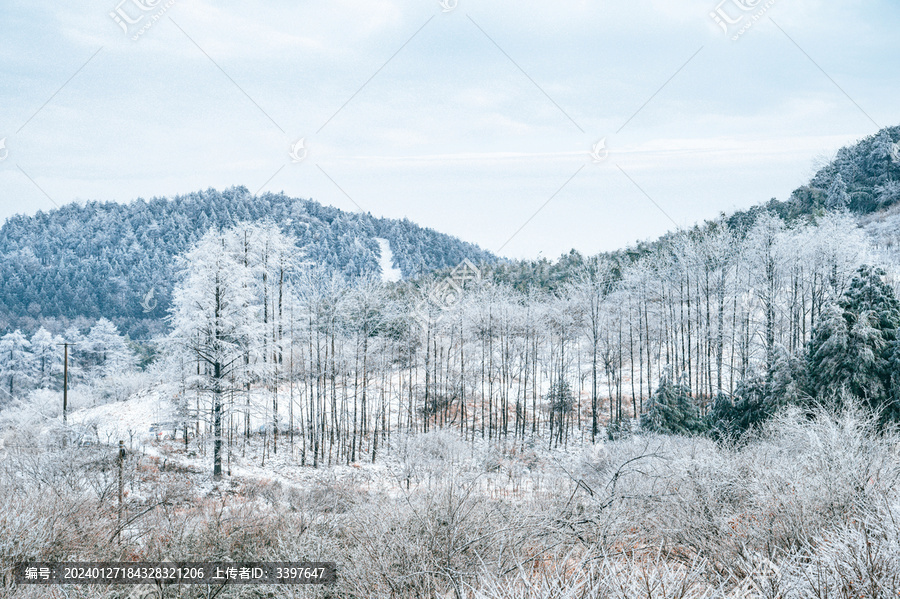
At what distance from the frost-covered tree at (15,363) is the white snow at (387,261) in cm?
5776

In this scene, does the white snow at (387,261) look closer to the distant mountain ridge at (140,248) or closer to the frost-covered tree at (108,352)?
the distant mountain ridge at (140,248)

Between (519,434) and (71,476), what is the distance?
25.4 m

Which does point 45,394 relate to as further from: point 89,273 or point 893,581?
point 89,273

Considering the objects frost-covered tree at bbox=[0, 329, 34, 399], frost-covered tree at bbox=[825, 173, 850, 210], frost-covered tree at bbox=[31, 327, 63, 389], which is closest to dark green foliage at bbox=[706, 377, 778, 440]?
frost-covered tree at bbox=[825, 173, 850, 210]

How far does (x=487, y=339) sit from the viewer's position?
3953 centimetres

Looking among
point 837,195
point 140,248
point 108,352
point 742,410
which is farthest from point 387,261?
point 742,410

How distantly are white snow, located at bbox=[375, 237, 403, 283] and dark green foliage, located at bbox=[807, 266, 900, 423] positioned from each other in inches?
3394

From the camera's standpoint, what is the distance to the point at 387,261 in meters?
114

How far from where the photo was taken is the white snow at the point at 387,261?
10700 centimetres

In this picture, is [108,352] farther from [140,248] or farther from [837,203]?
[837,203]

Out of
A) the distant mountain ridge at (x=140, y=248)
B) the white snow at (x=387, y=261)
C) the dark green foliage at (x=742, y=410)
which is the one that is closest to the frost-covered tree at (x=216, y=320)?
the dark green foliage at (x=742, y=410)

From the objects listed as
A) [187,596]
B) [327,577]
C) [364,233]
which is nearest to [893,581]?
[327,577]

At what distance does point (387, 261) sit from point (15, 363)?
221 ft

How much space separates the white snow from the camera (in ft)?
351
